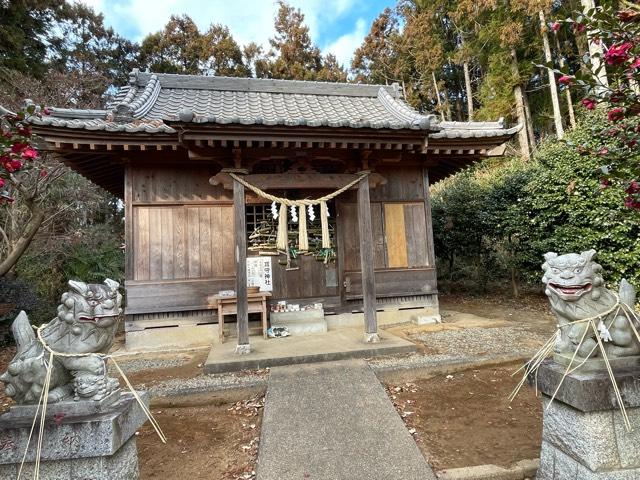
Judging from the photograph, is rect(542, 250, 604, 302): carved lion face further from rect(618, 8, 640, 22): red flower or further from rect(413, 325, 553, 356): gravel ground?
rect(413, 325, 553, 356): gravel ground

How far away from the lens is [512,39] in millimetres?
14836

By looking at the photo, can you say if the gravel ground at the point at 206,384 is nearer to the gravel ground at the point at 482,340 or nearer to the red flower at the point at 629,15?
the gravel ground at the point at 482,340

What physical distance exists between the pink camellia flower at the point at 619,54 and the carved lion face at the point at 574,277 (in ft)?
4.24

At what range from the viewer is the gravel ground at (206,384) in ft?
13.7

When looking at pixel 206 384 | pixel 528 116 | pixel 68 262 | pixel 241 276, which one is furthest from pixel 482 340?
pixel 528 116

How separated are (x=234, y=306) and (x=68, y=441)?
171 inches

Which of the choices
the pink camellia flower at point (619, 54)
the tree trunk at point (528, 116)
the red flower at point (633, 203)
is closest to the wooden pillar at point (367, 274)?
the red flower at point (633, 203)

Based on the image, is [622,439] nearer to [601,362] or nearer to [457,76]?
[601,362]

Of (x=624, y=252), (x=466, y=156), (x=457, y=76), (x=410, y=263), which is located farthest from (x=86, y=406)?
(x=457, y=76)

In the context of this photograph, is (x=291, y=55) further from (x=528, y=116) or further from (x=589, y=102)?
(x=589, y=102)

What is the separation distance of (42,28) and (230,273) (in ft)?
52.7

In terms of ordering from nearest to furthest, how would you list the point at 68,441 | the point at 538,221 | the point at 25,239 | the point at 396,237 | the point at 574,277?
the point at 68,441
the point at 574,277
the point at 25,239
the point at 396,237
the point at 538,221

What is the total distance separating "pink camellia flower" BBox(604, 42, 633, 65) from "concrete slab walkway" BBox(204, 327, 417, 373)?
4.25m

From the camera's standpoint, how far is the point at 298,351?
531 cm
